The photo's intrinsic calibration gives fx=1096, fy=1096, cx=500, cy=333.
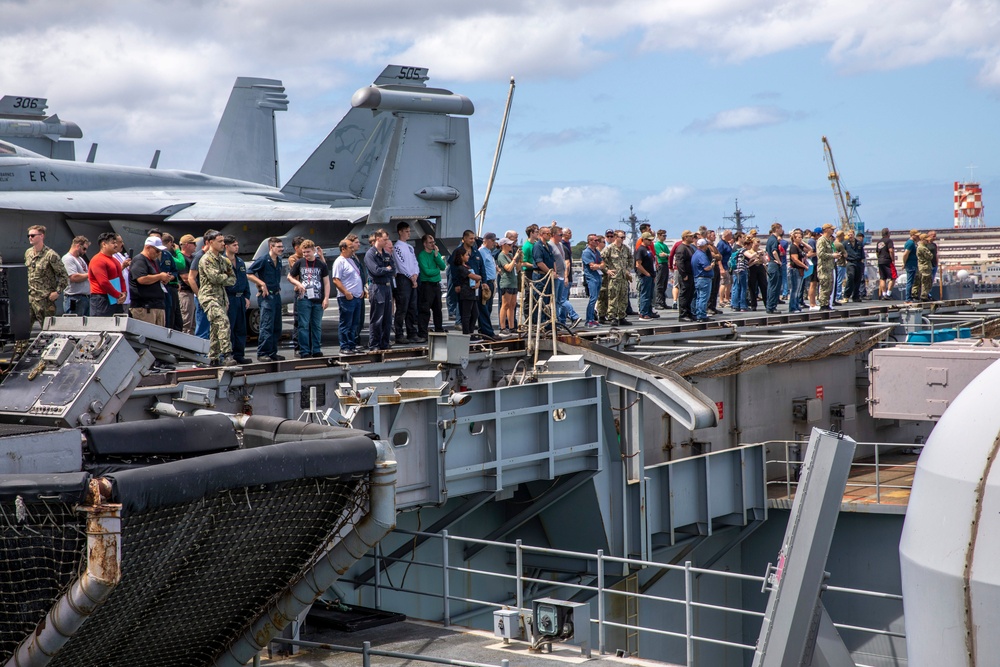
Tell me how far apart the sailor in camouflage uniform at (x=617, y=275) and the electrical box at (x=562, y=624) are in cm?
937

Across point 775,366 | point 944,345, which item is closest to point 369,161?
point 775,366

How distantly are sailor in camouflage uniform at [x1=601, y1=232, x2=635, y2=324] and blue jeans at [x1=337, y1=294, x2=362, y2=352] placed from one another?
5323mm

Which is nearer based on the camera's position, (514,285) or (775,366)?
(514,285)

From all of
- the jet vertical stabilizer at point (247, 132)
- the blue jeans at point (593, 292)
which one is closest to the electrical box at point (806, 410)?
the blue jeans at point (593, 292)

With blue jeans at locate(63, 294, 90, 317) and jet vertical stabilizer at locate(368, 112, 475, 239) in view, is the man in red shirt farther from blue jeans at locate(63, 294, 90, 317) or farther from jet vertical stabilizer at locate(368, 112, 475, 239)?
jet vertical stabilizer at locate(368, 112, 475, 239)

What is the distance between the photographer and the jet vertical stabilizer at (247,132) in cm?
2898

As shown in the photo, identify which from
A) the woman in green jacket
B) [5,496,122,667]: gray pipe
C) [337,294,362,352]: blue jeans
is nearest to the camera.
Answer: [5,496,122,667]: gray pipe

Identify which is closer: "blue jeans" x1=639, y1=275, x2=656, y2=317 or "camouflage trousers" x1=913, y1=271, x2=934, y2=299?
"blue jeans" x1=639, y1=275, x2=656, y2=317

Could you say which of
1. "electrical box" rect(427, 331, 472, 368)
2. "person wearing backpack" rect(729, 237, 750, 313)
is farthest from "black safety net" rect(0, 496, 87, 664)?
"person wearing backpack" rect(729, 237, 750, 313)

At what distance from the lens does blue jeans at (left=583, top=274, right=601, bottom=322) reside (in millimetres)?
18719

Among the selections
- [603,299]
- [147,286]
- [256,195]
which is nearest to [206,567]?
[147,286]

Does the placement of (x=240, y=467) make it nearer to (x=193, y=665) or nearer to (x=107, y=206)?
(x=193, y=665)

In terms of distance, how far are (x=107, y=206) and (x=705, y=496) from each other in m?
11.2

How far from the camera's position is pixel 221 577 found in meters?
6.91
